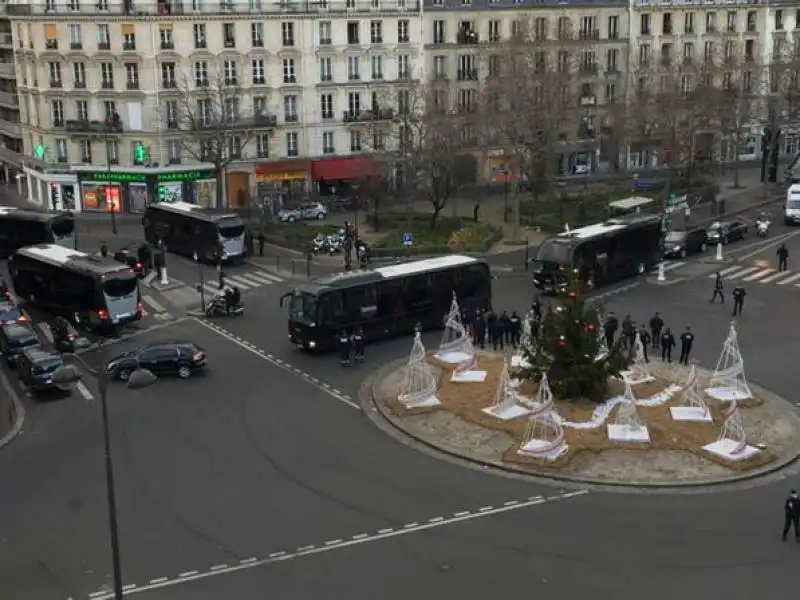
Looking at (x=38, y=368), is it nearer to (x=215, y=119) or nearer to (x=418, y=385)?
(x=418, y=385)

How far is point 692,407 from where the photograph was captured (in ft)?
109

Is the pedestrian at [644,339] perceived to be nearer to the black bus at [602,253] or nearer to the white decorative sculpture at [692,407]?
the white decorative sculpture at [692,407]

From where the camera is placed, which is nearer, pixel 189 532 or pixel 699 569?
pixel 699 569

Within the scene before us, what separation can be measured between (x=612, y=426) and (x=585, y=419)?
0.92m

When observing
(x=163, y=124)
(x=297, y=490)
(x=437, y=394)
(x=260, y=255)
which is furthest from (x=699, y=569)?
(x=163, y=124)

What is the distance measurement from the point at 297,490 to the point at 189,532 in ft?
11.3

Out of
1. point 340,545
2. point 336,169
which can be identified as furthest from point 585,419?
point 336,169

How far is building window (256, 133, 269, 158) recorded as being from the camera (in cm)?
7344

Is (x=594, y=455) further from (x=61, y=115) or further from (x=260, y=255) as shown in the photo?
(x=61, y=115)

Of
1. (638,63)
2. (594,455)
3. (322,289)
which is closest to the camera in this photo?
(594,455)

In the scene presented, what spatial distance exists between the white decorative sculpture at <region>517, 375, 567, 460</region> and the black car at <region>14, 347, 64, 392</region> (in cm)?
1595

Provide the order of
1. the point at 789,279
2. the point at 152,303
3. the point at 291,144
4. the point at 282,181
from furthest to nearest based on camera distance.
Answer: the point at 282,181 < the point at 291,144 < the point at 789,279 < the point at 152,303

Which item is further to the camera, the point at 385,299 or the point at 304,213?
the point at 304,213

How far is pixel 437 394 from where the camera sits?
35094 mm
